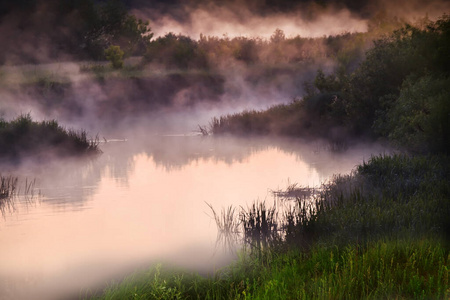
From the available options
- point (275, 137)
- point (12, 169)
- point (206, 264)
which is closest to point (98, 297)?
point (206, 264)

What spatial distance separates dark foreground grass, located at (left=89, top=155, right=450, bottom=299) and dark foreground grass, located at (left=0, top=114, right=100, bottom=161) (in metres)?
17.2

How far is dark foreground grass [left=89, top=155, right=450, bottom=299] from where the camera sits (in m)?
8.25

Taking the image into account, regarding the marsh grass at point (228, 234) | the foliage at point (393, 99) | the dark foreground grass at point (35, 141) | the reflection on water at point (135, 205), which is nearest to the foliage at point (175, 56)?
the foliage at point (393, 99)

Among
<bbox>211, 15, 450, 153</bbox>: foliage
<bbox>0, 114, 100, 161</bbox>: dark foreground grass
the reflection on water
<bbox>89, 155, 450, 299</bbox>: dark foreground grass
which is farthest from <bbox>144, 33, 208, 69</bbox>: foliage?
<bbox>89, 155, 450, 299</bbox>: dark foreground grass

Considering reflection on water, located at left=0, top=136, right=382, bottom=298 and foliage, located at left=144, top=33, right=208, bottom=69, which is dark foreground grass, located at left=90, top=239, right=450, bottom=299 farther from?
foliage, located at left=144, top=33, right=208, bottom=69

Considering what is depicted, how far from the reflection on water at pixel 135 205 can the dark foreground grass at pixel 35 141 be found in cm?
134

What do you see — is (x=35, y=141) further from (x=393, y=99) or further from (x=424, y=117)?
(x=424, y=117)

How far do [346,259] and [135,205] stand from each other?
33.4 ft

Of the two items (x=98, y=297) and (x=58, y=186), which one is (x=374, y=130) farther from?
(x=98, y=297)

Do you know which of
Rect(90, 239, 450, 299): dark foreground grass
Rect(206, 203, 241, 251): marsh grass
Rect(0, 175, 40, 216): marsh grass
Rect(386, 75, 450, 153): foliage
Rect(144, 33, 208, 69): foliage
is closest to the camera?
Rect(90, 239, 450, 299): dark foreground grass

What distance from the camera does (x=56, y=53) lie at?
68.2 m

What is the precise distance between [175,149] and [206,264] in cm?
2361

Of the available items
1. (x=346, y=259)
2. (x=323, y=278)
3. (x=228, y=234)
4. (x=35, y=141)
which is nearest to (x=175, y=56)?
(x=35, y=141)

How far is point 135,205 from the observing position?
18609mm
